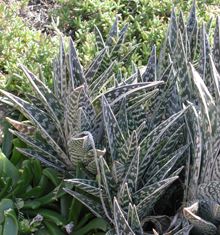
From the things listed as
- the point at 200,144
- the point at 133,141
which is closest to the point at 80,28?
the point at 133,141

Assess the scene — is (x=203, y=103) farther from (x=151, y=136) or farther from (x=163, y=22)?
(x=163, y=22)

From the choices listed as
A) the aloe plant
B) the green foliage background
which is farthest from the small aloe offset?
the green foliage background

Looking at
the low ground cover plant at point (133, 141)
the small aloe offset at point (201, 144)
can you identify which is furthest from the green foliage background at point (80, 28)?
the small aloe offset at point (201, 144)

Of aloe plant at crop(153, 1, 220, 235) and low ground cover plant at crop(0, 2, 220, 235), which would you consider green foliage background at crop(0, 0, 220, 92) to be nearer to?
low ground cover plant at crop(0, 2, 220, 235)

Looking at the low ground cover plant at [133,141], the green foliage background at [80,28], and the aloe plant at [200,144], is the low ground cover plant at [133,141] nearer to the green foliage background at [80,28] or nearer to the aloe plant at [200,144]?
the aloe plant at [200,144]

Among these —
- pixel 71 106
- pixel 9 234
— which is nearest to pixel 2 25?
pixel 71 106

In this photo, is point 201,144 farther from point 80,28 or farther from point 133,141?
point 80,28

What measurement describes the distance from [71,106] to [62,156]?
0.24 m

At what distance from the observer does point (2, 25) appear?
125 inches

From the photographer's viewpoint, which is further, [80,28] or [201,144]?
[80,28]

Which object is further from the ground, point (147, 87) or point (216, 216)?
point (147, 87)

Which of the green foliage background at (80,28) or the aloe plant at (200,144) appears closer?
the aloe plant at (200,144)

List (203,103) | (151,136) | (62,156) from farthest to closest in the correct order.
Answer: (62,156)
(151,136)
(203,103)

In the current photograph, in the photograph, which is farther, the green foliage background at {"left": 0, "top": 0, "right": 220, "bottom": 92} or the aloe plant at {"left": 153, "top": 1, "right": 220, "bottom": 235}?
the green foliage background at {"left": 0, "top": 0, "right": 220, "bottom": 92}
